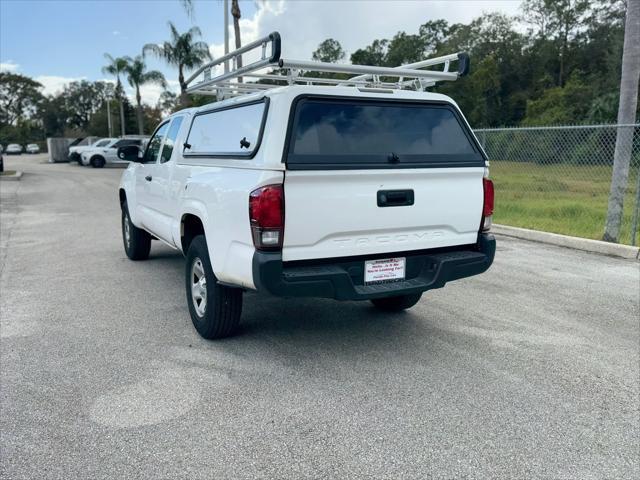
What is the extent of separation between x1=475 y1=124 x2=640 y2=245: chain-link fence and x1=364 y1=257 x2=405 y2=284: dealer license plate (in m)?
6.44

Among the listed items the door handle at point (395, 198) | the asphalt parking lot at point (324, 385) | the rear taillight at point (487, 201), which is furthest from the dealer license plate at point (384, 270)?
the rear taillight at point (487, 201)

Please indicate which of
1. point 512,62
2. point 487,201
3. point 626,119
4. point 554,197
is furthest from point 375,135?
point 512,62

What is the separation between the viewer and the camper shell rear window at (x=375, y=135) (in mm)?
3756

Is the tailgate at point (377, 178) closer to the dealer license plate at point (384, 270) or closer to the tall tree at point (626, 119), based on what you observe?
the dealer license plate at point (384, 270)

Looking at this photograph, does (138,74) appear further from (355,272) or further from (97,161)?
(355,272)

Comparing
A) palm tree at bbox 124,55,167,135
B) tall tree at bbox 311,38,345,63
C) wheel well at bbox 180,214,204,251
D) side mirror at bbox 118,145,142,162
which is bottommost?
wheel well at bbox 180,214,204,251

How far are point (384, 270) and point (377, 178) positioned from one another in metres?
0.68

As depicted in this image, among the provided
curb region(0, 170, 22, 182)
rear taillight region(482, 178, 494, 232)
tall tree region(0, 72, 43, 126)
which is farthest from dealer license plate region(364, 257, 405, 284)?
tall tree region(0, 72, 43, 126)

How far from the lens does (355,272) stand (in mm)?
3920

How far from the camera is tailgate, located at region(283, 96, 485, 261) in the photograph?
3691 mm

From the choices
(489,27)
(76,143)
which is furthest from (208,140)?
(489,27)

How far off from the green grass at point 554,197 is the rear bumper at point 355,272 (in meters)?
5.85

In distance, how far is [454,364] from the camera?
4109 millimetres

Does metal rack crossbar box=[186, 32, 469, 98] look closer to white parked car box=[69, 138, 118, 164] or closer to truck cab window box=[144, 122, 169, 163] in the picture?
truck cab window box=[144, 122, 169, 163]
